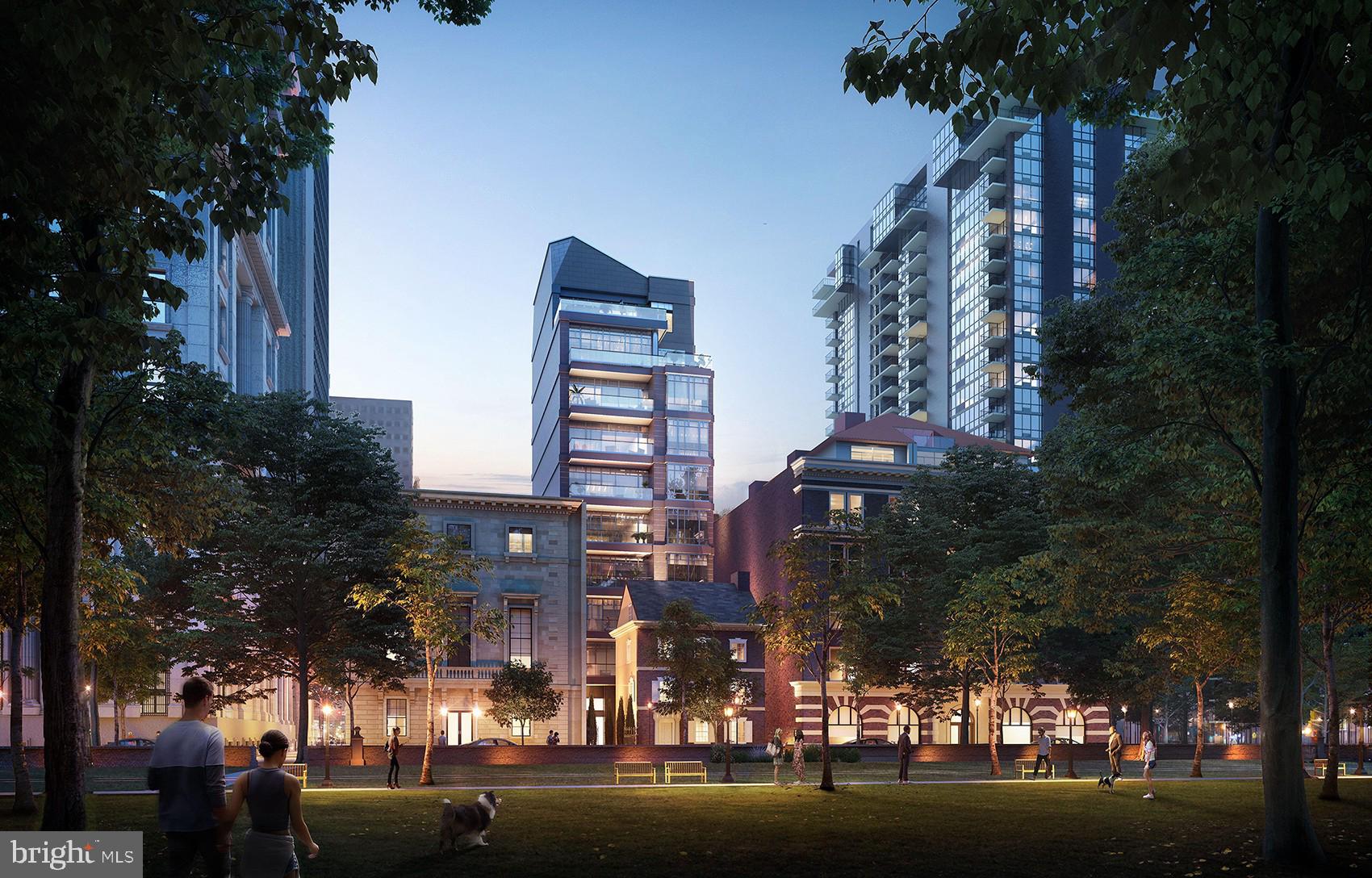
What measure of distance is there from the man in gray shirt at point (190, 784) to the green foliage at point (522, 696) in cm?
5885

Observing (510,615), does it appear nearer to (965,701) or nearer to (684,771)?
(965,701)

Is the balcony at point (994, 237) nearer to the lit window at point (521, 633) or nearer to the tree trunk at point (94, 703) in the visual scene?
the lit window at point (521, 633)

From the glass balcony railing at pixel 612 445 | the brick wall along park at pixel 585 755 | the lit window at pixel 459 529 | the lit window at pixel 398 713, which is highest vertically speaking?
the glass balcony railing at pixel 612 445

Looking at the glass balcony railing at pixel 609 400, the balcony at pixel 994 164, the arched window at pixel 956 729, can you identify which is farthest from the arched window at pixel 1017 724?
the balcony at pixel 994 164

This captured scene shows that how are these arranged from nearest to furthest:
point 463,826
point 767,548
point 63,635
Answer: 1. point 63,635
2. point 463,826
3. point 767,548

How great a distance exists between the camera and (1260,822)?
24.9 meters

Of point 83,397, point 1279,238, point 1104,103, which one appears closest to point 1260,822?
point 1279,238

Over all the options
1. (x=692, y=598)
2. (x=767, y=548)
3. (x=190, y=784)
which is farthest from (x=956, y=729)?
(x=190, y=784)

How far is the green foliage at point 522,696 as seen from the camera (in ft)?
218

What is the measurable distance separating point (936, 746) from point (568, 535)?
30.2 m

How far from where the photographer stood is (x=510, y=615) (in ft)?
253

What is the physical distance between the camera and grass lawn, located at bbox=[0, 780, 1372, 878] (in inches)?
723

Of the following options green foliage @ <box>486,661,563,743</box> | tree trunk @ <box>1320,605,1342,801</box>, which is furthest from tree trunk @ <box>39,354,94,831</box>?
green foliage @ <box>486,661,563,743</box>

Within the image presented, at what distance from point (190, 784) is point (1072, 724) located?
78.2 m
